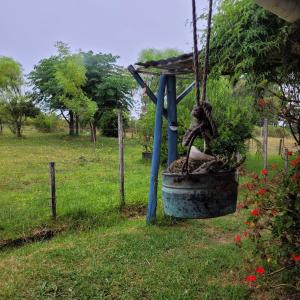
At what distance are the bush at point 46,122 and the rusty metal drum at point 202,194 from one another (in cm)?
2121

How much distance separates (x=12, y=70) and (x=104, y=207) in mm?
17695

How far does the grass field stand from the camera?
8.70 feet

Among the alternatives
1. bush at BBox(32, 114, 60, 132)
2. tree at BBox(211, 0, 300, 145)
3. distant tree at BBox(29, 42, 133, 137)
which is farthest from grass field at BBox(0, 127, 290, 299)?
bush at BBox(32, 114, 60, 132)

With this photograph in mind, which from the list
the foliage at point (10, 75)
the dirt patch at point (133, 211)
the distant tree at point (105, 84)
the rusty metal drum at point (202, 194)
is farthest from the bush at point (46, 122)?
the rusty metal drum at point (202, 194)

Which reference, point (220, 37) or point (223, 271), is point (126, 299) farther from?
point (220, 37)

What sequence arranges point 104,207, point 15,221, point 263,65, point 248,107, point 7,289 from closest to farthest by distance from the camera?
point 7,289
point 263,65
point 15,221
point 104,207
point 248,107

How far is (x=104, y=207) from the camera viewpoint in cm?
481

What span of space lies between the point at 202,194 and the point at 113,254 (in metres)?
1.83

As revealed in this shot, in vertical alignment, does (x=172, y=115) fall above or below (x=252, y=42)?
below

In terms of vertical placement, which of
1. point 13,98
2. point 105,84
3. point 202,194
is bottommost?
point 202,194

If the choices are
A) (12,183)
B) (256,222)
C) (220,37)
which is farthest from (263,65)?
(12,183)

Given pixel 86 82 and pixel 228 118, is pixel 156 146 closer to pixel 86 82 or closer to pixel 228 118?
pixel 228 118

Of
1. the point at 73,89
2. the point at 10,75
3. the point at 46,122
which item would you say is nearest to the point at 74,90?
the point at 73,89

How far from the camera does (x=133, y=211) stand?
16.1 ft
